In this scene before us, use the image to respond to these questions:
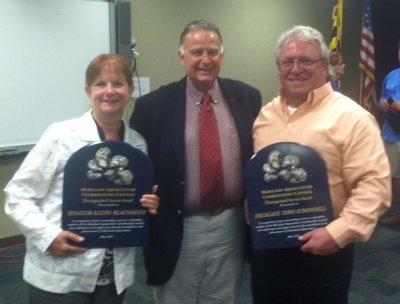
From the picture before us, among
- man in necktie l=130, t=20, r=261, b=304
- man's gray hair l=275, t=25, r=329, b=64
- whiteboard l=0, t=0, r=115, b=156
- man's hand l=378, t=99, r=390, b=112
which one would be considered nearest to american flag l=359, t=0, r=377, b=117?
man's hand l=378, t=99, r=390, b=112

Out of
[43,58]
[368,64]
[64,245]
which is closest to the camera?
[64,245]

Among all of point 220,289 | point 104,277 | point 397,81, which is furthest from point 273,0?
point 104,277

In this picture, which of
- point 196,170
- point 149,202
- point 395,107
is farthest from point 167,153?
point 395,107

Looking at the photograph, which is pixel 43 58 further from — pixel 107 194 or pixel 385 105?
pixel 385 105

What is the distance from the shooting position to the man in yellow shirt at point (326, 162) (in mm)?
1460

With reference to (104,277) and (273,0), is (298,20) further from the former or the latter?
(104,277)

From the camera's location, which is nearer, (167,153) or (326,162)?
(326,162)

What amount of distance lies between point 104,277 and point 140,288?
148 cm

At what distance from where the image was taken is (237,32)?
4.72 meters

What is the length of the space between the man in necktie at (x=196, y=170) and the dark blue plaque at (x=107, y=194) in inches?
9.6

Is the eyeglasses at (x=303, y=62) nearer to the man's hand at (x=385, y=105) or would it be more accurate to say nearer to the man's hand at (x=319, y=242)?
the man's hand at (x=319, y=242)

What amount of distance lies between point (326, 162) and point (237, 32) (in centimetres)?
348

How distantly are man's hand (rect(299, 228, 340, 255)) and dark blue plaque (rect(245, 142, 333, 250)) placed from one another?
0.08ft

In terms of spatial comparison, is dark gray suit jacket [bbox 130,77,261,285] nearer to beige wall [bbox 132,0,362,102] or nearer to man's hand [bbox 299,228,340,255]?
man's hand [bbox 299,228,340,255]
